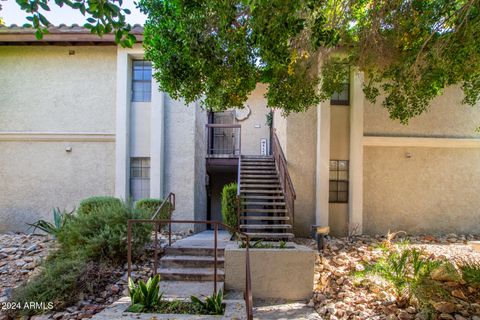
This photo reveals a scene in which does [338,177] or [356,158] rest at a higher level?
[356,158]

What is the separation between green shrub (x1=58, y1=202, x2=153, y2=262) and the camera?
208 inches

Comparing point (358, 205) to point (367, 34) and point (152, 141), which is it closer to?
point (367, 34)

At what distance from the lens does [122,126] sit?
27.7 feet

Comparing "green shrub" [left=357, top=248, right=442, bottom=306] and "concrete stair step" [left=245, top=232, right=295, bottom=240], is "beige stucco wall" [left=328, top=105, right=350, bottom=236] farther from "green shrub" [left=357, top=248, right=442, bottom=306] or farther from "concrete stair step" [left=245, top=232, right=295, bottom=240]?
"green shrub" [left=357, top=248, right=442, bottom=306]

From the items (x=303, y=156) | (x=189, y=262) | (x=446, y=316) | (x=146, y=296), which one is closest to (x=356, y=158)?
(x=303, y=156)

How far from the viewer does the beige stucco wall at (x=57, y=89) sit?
28.4 ft

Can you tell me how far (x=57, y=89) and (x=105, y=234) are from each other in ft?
19.1

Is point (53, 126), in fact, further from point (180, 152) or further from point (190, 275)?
point (190, 275)

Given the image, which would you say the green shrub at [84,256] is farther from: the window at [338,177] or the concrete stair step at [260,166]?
the window at [338,177]

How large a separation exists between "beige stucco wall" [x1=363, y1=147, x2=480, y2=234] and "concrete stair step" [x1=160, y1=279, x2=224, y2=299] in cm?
565

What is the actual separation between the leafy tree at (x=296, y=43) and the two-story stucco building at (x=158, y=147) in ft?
8.69

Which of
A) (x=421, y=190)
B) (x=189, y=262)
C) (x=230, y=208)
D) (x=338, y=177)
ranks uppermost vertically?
(x=338, y=177)

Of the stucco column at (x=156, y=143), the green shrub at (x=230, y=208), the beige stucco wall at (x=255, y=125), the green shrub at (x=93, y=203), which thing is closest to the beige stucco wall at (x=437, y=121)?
the green shrub at (x=230, y=208)

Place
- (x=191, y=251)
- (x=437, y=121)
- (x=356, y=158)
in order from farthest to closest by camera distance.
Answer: (x=437, y=121) < (x=356, y=158) < (x=191, y=251)
